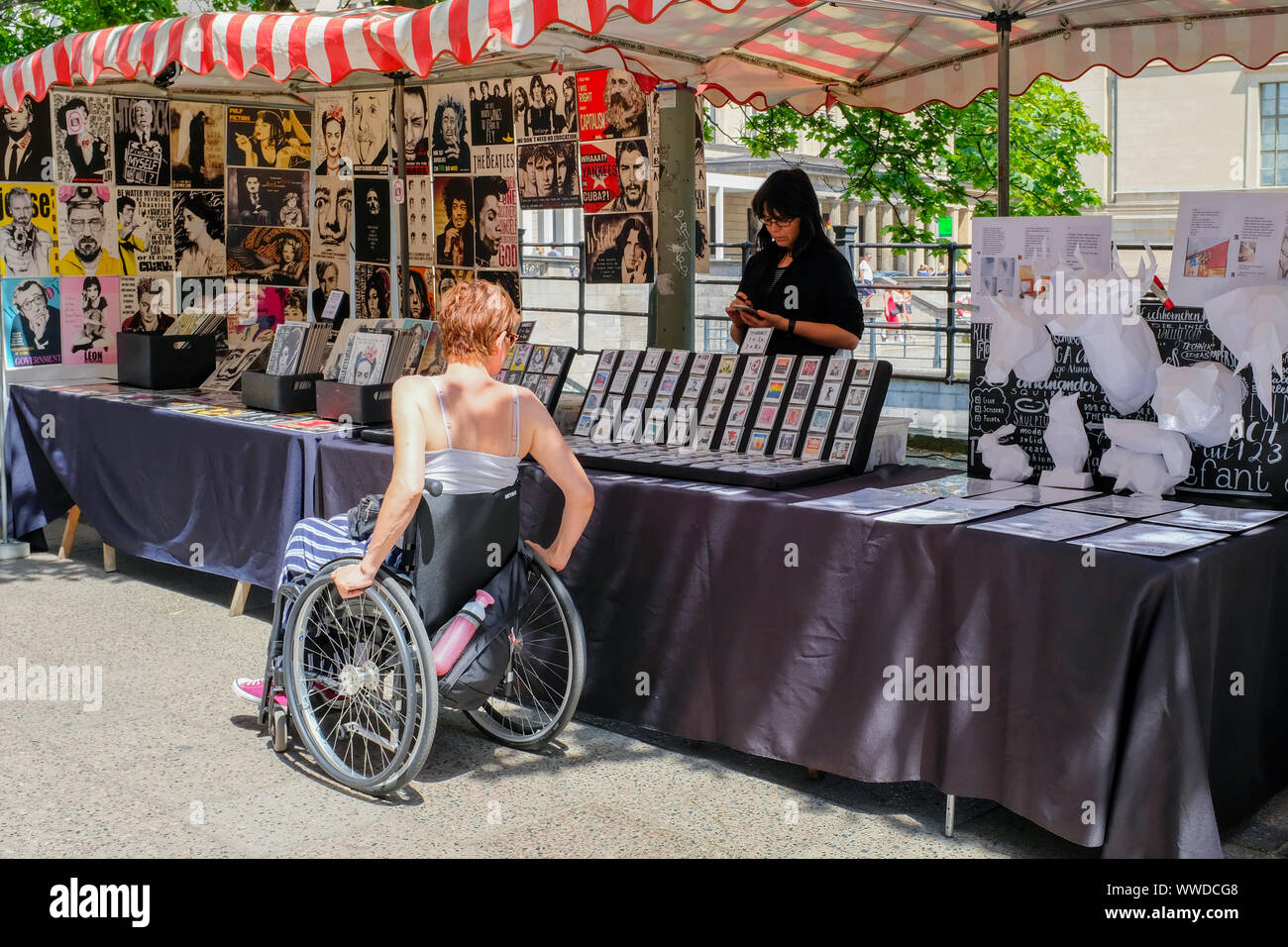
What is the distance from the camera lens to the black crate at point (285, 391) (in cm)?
551

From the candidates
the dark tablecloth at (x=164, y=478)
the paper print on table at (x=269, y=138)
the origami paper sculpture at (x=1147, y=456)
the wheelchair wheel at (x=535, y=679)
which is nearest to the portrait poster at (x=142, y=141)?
the paper print on table at (x=269, y=138)

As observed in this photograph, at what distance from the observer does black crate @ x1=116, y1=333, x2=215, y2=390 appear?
639cm

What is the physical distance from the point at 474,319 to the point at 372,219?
391 centimetres

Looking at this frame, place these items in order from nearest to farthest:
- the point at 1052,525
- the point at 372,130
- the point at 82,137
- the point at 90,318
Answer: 1. the point at 1052,525
2. the point at 82,137
3. the point at 90,318
4. the point at 372,130

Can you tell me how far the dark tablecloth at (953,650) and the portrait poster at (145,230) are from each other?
3886mm

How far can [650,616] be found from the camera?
12.5 feet

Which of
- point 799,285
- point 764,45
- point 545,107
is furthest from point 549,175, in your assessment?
point 799,285

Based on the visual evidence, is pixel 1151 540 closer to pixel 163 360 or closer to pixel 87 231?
pixel 163 360

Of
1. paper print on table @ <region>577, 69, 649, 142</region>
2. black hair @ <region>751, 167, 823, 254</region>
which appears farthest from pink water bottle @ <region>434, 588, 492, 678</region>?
paper print on table @ <region>577, 69, 649, 142</region>

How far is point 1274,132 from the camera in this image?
28.7m

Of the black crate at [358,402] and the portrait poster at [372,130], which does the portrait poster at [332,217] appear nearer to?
the portrait poster at [372,130]
